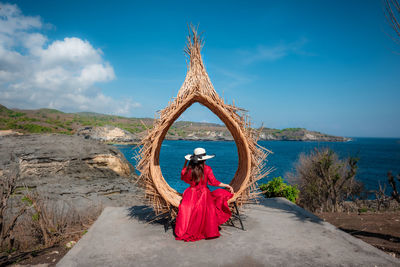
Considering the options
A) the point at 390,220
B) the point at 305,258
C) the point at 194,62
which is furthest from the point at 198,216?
the point at 390,220

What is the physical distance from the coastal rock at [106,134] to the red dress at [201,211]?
3829 cm

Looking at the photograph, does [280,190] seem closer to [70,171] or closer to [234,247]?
[234,247]

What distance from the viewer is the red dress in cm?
349

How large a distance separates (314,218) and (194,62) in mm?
3607

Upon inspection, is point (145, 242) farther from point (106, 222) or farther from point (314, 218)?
point (314, 218)

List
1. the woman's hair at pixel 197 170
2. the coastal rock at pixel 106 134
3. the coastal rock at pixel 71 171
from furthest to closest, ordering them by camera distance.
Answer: the coastal rock at pixel 106 134 < the coastal rock at pixel 71 171 < the woman's hair at pixel 197 170

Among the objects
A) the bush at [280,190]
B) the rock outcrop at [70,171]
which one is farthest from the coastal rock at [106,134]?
the bush at [280,190]

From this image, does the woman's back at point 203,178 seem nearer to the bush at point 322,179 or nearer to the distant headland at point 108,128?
the distant headland at point 108,128

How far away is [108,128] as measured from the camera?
47.6 meters

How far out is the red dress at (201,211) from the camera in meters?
3.49

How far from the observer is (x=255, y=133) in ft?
13.5

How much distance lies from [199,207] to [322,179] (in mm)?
9785

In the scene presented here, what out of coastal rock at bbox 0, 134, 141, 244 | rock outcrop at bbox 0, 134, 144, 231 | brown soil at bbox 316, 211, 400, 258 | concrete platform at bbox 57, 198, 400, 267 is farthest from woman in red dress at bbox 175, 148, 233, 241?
rock outcrop at bbox 0, 134, 144, 231

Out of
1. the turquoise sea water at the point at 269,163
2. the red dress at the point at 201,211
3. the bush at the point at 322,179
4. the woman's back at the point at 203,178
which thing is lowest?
the turquoise sea water at the point at 269,163
